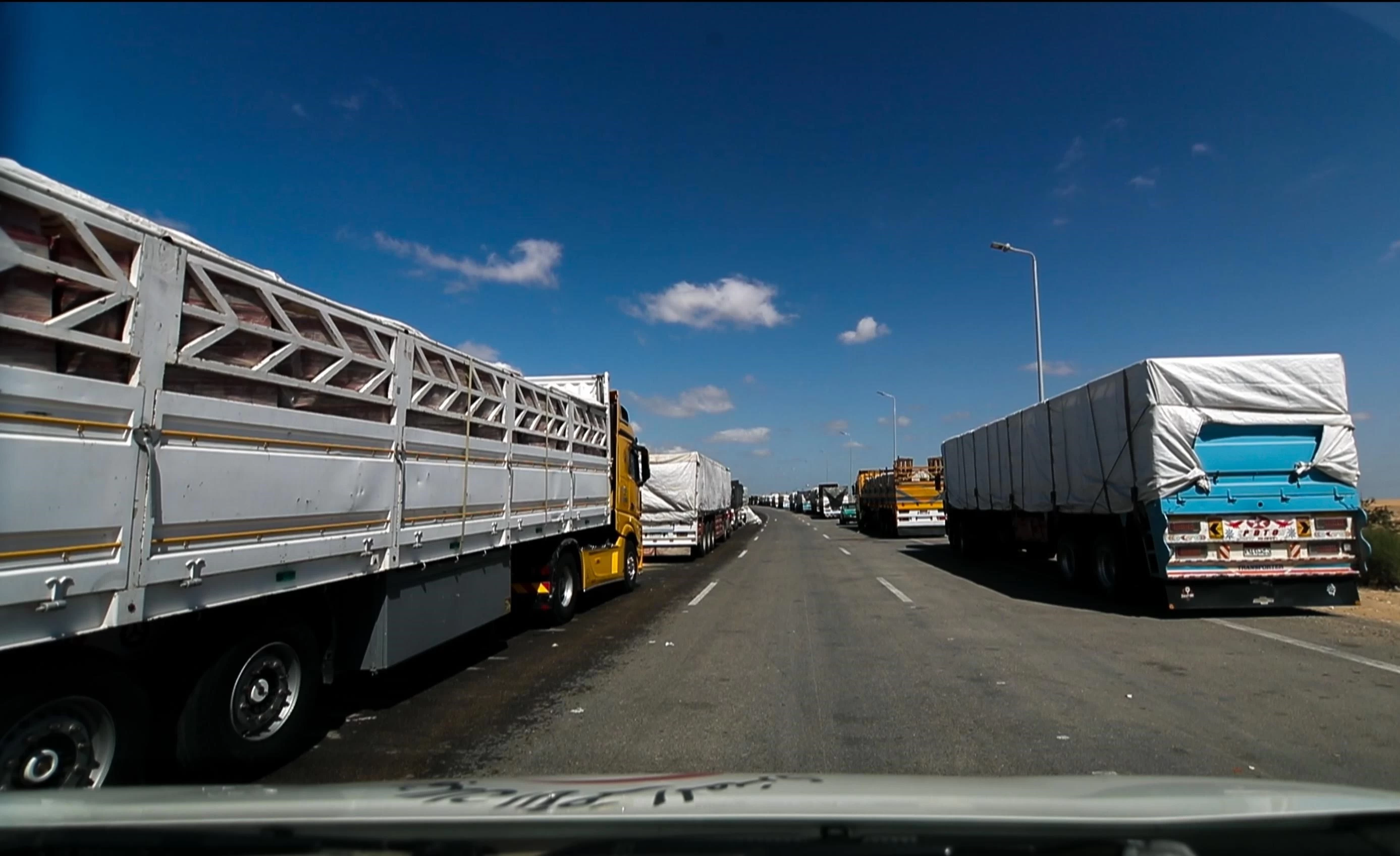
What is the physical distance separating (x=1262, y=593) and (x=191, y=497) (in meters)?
12.3

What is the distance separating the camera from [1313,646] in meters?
8.59

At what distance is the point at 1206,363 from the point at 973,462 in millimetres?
10239

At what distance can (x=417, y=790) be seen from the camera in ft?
9.36

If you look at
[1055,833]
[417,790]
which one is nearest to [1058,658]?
[1055,833]

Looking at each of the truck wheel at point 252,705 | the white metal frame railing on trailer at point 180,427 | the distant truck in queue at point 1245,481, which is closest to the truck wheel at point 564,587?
the white metal frame railing on trailer at point 180,427

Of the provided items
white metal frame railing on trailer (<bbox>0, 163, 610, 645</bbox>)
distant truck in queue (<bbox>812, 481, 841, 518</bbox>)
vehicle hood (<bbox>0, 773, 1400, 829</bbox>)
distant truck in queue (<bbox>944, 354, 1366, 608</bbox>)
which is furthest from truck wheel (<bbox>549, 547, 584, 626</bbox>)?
distant truck in queue (<bbox>812, 481, 841, 518</bbox>)

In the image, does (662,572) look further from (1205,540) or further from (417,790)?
(417,790)

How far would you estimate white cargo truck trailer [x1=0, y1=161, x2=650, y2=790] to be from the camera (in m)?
3.53

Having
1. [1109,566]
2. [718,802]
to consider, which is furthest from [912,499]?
[718,802]

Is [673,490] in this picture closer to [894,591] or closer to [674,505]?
[674,505]

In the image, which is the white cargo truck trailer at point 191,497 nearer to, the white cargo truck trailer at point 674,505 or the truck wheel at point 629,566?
the truck wheel at point 629,566

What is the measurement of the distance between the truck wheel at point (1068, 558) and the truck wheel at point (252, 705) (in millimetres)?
12542

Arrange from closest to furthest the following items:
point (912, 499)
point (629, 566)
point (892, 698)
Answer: point (892, 698)
point (629, 566)
point (912, 499)

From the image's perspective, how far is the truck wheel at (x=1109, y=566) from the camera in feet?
39.6
